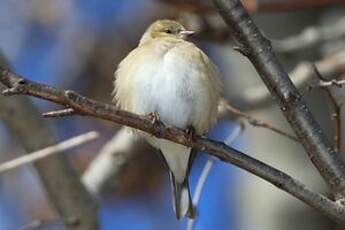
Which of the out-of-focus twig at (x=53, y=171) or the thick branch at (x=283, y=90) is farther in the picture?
the out-of-focus twig at (x=53, y=171)

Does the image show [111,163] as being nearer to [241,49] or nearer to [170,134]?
[170,134]

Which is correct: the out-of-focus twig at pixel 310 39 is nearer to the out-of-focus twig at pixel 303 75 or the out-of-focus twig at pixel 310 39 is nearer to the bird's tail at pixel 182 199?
the out-of-focus twig at pixel 303 75

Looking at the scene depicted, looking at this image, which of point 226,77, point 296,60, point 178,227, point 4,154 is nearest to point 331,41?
point 296,60

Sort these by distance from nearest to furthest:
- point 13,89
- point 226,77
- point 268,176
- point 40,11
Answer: point 13,89 < point 268,176 < point 226,77 < point 40,11

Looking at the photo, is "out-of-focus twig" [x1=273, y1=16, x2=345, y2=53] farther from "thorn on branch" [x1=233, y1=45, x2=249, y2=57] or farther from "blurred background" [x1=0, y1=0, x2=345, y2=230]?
"thorn on branch" [x1=233, y1=45, x2=249, y2=57]

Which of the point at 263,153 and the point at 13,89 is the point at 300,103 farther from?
the point at 263,153

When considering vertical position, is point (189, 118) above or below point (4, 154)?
above

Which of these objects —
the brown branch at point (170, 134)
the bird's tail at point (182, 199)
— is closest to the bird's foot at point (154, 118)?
the brown branch at point (170, 134)
